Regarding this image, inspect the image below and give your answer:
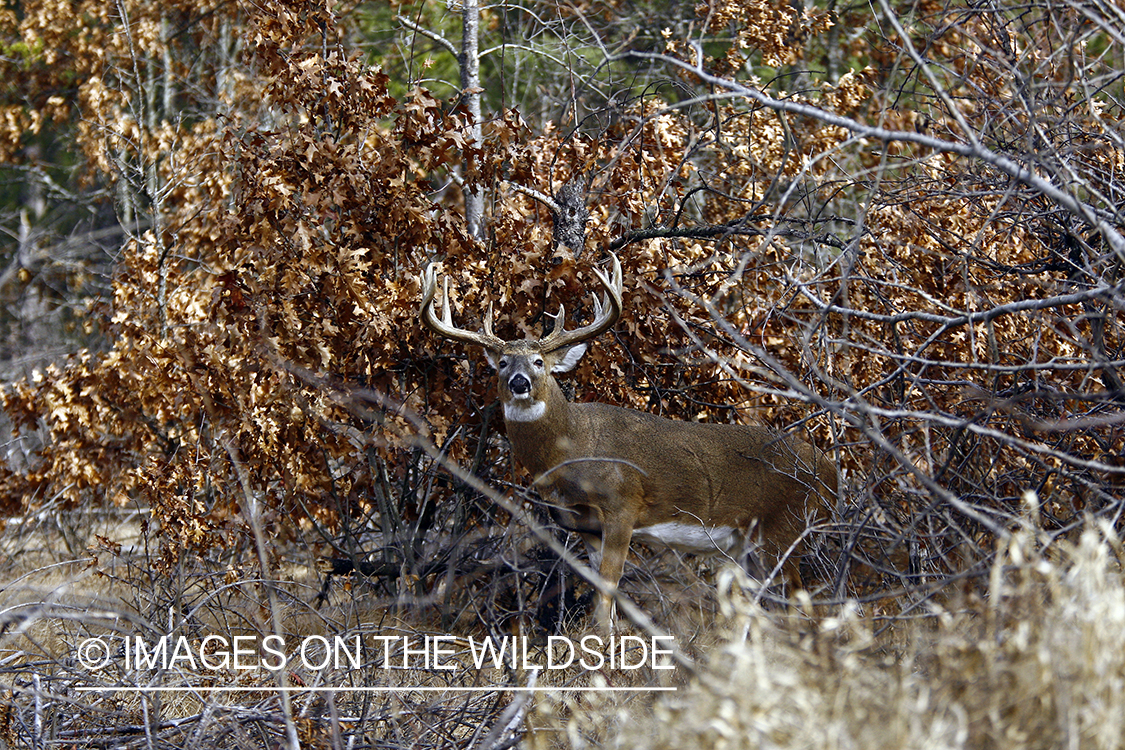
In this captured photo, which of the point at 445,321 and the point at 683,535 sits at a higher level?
the point at 445,321

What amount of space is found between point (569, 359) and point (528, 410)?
0.45 metres

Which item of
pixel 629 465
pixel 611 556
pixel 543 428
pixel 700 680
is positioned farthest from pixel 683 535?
pixel 700 680

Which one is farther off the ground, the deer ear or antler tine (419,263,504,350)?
antler tine (419,263,504,350)

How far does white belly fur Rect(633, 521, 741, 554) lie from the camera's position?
6.88 meters

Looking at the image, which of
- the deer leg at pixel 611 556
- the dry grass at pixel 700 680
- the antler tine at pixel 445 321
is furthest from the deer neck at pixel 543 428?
the dry grass at pixel 700 680

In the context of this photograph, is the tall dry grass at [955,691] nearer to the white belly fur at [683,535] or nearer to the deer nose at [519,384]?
the deer nose at [519,384]

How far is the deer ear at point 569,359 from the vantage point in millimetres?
6914

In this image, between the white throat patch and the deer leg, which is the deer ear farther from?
the deer leg

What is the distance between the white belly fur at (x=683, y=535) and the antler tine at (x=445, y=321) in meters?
1.43

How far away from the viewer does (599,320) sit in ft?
21.9

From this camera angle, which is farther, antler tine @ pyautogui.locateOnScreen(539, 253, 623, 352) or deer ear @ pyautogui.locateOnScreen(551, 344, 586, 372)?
deer ear @ pyautogui.locateOnScreen(551, 344, 586, 372)

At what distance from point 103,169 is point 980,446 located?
9384 mm

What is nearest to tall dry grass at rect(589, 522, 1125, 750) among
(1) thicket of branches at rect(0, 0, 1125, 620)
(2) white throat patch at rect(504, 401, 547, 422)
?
(1) thicket of branches at rect(0, 0, 1125, 620)

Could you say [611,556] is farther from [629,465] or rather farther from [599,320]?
[599,320]
